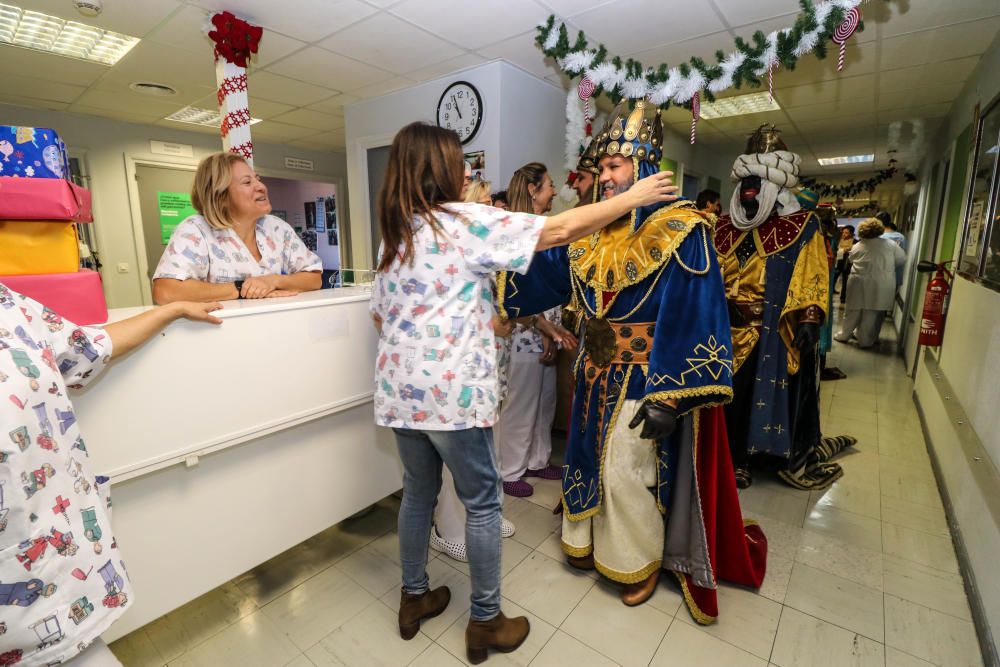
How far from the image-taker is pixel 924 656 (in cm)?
153

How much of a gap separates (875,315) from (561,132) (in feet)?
14.6

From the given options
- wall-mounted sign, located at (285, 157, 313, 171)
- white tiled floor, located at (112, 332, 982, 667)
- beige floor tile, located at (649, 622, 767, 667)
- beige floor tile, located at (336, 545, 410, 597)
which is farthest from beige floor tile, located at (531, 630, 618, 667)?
wall-mounted sign, located at (285, 157, 313, 171)

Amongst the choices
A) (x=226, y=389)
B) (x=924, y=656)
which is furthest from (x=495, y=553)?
(x=924, y=656)

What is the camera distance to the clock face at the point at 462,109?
3.71m

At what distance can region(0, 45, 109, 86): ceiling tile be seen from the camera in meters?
3.45

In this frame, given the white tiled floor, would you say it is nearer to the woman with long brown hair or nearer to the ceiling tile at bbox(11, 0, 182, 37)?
the woman with long brown hair

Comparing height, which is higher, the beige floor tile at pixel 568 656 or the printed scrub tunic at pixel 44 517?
the printed scrub tunic at pixel 44 517

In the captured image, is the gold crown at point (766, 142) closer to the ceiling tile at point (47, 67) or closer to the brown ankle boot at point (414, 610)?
the brown ankle boot at point (414, 610)

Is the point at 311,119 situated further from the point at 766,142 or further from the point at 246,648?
the point at 246,648

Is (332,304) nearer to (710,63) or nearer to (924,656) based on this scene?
(924,656)

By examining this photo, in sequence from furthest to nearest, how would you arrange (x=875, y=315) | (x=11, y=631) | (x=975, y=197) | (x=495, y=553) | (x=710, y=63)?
1. (x=875, y=315)
2. (x=710, y=63)
3. (x=975, y=197)
4. (x=495, y=553)
5. (x=11, y=631)

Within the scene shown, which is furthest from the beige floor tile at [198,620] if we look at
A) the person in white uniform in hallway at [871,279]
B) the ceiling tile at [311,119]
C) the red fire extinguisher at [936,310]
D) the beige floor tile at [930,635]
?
the person in white uniform in hallway at [871,279]

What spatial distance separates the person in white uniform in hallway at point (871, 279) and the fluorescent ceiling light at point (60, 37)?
713 centimetres

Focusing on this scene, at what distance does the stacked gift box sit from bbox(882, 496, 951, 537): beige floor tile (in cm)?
319
